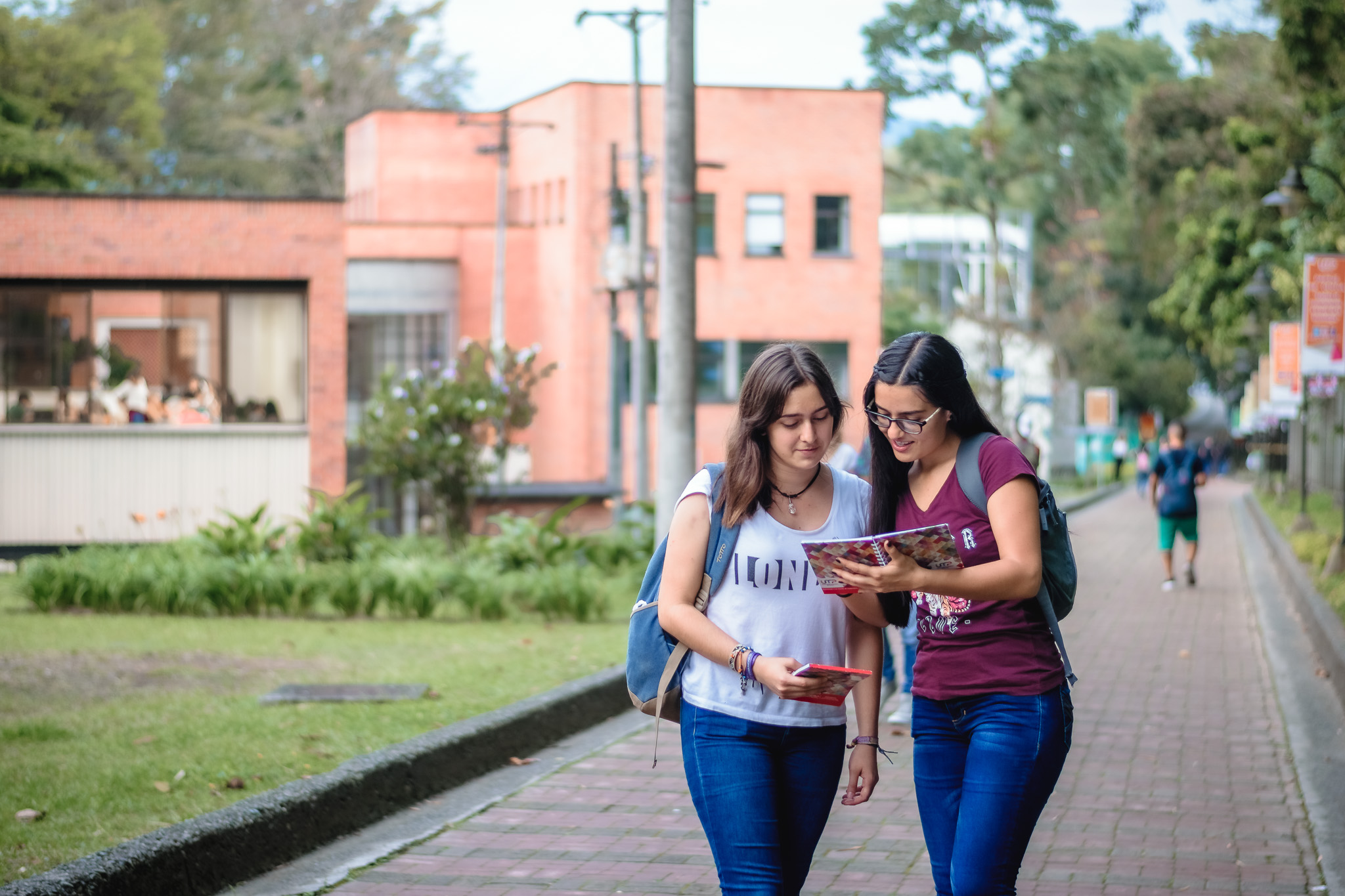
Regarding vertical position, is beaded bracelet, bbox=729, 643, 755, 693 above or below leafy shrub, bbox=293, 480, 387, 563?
above

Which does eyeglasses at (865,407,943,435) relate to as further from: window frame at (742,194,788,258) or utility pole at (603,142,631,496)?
window frame at (742,194,788,258)

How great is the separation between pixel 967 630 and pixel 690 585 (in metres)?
0.65

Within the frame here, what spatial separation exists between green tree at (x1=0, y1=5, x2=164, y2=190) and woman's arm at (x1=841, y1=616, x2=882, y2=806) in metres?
36.9

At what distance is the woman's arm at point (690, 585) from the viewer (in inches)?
145

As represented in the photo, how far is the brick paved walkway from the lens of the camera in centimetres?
588

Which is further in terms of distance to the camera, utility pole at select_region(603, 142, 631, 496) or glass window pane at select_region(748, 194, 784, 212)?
glass window pane at select_region(748, 194, 784, 212)

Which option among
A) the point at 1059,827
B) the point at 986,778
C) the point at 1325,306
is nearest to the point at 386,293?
the point at 1325,306

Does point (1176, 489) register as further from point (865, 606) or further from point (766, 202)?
point (766, 202)

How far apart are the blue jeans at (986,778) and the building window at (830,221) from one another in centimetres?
4113

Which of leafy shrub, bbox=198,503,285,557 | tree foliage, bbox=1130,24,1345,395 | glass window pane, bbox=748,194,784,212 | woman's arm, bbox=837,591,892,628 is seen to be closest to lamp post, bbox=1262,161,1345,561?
tree foliage, bbox=1130,24,1345,395

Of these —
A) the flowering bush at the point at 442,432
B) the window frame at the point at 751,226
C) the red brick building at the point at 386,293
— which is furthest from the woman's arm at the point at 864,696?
the window frame at the point at 751,226

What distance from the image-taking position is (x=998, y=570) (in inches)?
141

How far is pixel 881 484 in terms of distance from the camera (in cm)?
390

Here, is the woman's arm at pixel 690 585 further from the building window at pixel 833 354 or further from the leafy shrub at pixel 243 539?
the building window at pixel 833 354
